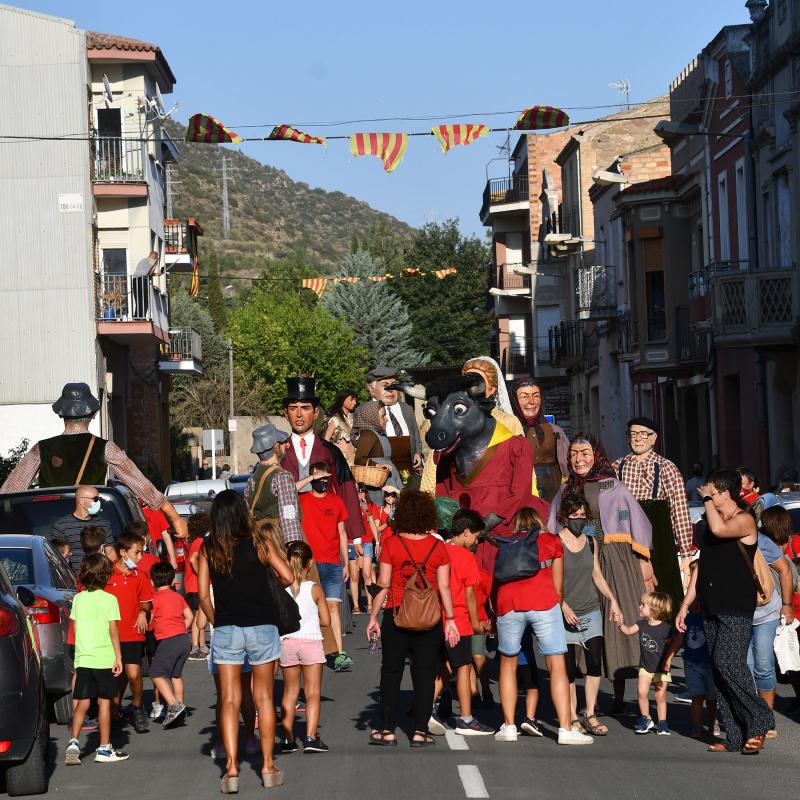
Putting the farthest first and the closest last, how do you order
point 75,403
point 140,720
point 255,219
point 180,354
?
point 255,219, point 180,354, point 75,403, point 140,720

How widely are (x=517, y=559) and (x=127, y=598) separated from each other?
2.82 meters

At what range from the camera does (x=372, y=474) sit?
53.0 ft

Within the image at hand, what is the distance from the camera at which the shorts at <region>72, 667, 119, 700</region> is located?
33.8 feet

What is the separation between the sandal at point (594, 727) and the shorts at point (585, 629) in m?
0.50

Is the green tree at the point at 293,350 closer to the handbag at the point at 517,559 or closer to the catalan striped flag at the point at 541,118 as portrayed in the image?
the catalan striped flag at the point at 541,118

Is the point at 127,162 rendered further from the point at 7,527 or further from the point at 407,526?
the point at 407,526

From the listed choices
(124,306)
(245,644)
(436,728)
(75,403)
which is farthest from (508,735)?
(124,306)

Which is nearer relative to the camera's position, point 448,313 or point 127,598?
point 127,598

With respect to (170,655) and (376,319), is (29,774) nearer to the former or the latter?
(170,655)

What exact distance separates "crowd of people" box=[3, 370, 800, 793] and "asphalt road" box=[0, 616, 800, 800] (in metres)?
0.18

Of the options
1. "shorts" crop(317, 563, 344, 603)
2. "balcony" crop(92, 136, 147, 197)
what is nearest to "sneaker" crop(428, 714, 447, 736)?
"shorts" crop(317, 563, 344, 603)

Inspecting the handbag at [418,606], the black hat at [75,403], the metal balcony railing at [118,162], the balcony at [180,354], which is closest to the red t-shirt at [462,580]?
the handbag at [418,606]

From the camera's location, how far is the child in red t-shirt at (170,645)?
11.6 meters

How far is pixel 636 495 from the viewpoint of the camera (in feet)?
38.8
